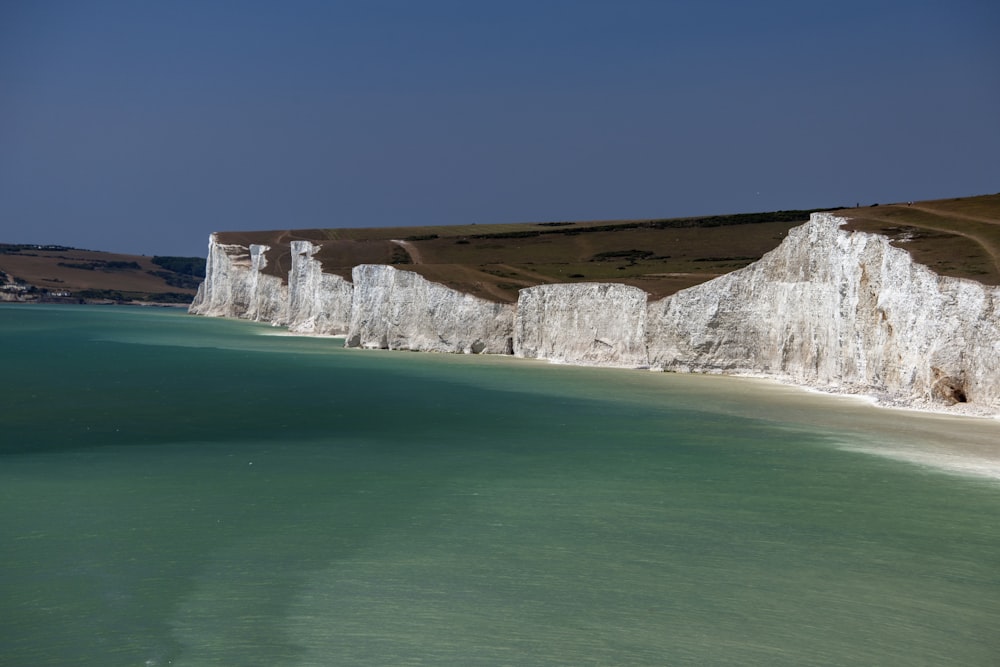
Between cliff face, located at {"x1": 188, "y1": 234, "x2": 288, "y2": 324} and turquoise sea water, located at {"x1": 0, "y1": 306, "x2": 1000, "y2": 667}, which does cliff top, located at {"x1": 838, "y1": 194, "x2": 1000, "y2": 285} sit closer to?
turquoise sea water, located at {"x1": 0, "y1": 306, "x2": 1000, "y2": 667}

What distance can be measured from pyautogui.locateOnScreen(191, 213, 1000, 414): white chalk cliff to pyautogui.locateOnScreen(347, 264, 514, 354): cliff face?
65 mm

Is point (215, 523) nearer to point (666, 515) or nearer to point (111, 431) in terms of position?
point (666, 515)

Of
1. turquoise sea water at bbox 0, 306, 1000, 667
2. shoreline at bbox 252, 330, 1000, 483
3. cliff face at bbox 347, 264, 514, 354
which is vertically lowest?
turquoise sea water at bbox 0, 306, 1000, 667

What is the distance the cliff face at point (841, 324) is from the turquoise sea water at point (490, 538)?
2.96 metres

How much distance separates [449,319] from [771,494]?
138ft

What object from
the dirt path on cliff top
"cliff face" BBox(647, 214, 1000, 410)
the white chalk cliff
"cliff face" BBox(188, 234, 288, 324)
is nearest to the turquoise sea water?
"cliff face" BBox(647, 214, 1000, 410)

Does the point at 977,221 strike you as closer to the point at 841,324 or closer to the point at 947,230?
the point at 947,230

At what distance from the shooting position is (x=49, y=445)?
19.7m

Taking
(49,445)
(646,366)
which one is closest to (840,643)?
(49,445)

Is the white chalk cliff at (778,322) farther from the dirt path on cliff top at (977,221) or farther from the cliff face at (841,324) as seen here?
the dirt path on cliff top at (977,221)

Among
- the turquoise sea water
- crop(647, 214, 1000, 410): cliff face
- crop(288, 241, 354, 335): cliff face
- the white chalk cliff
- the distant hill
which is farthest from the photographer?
the distant hill

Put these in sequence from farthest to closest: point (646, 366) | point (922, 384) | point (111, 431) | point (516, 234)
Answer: point (516, 234) → point (646, 366) → point (922, 384) → point (111, 431)

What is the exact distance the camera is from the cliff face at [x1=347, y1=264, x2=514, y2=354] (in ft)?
185

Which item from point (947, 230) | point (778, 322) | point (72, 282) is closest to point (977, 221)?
point (947, 230)
